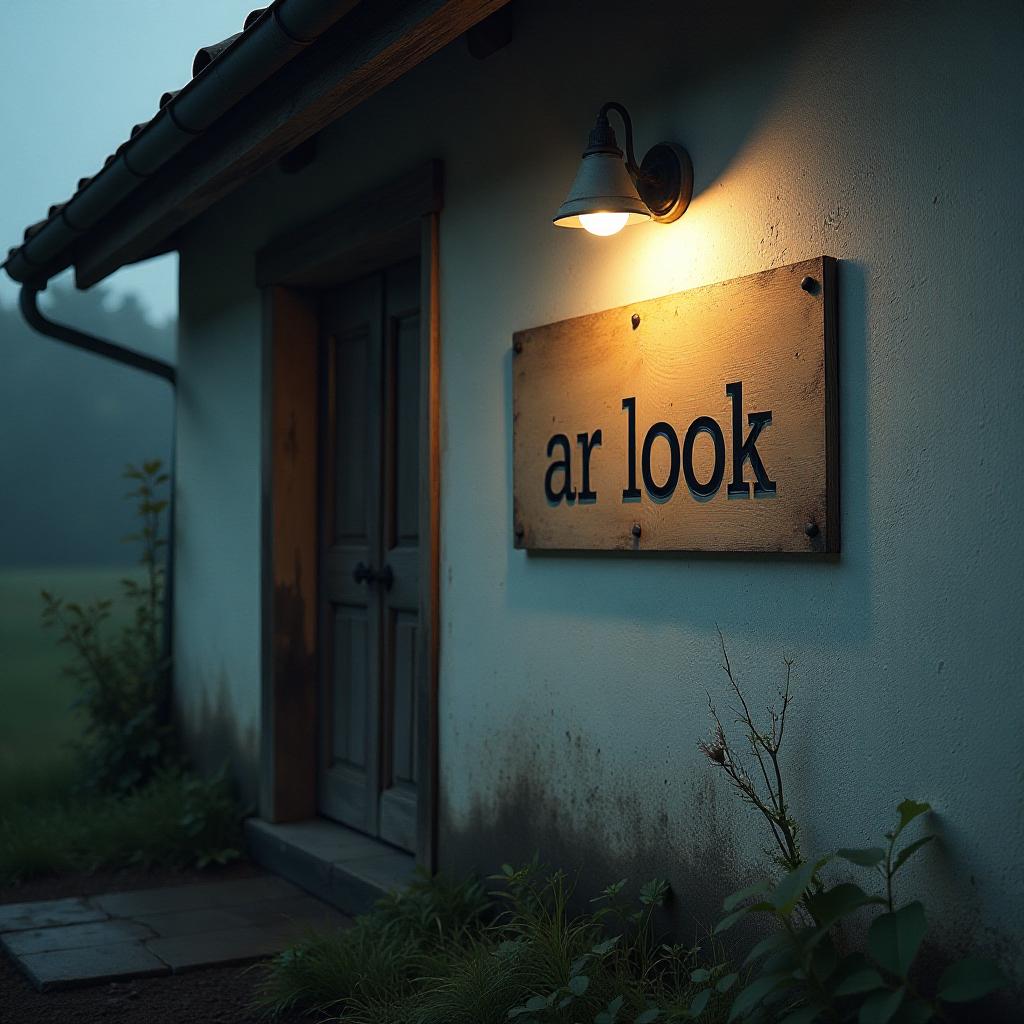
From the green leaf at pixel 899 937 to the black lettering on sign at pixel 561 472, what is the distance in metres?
1.55

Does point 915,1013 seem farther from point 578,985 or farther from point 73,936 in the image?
point 73,936

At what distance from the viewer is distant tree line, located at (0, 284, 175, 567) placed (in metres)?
9.37

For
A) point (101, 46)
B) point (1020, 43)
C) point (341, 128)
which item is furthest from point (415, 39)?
point (101, 46)

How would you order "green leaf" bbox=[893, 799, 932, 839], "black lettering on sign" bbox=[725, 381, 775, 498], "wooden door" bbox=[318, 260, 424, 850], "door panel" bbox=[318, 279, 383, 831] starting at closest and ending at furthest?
"green leaf" bbox=[893, 799, 932, 839] → "black lettering on sign" bbox=[725, 381, 775, 498] → "wooden door" bbox=[318, 260, 424, 850] → "door panel" bbox=[318, 279, 383, 831]

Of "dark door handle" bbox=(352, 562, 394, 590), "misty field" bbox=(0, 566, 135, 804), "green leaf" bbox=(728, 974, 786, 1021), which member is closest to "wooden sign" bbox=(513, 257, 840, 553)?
"green leaf" bbox=(728, 974, 786, 1021)

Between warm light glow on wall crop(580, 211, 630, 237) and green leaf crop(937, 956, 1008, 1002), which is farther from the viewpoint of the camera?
warm light glow on wall crop(580, 211, 630, 237)

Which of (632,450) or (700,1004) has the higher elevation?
(632,450)

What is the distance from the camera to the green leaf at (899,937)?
2.03 meters

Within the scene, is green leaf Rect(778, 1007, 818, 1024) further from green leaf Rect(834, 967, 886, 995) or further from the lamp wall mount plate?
the lamp wall mount plate

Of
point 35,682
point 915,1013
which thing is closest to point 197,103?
point 915,1013

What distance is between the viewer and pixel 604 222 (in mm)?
2957

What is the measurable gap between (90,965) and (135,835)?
143cm

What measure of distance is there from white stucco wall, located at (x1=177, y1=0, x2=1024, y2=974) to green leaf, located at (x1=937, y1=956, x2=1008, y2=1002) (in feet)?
0.57

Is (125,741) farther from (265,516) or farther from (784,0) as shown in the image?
(784,0)
